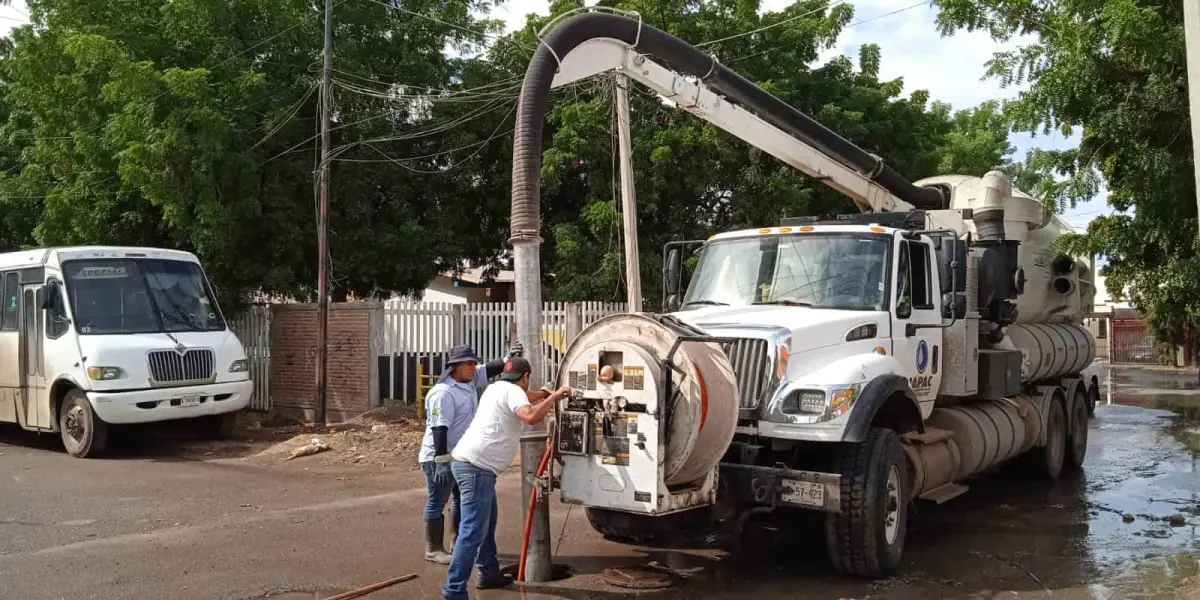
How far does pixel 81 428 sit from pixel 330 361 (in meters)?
3.71

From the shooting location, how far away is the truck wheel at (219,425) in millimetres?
14211

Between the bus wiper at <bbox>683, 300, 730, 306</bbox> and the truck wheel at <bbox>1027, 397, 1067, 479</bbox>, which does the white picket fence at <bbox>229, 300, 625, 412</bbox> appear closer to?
the bus wiper at <bbox>683, 300, 730, 306</bbox>

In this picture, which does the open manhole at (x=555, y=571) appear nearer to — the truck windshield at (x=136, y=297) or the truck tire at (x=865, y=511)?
the truck tire at (x=865, y=511)

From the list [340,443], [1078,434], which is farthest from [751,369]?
[340,443]

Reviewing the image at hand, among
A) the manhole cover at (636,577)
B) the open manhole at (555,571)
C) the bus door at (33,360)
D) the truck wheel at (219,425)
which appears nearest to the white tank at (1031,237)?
the manhole cover at (636,577)

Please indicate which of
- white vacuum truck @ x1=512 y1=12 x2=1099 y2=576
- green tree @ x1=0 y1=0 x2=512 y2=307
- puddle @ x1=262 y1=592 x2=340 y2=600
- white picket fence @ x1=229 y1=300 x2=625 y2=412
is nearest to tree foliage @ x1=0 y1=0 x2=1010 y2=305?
green tree @ x1=0 y1=0 x2=512 y2=307

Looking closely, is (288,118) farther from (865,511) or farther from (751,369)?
(865,511)

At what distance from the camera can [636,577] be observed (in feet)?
22.6

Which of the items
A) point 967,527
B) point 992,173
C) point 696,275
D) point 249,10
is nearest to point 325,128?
point 249,10

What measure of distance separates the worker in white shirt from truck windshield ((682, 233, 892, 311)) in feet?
8.11

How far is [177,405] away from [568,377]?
858 centimetres

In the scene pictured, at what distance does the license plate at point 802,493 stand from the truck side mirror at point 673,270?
2992 millimetres

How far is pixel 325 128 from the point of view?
49.5 feet

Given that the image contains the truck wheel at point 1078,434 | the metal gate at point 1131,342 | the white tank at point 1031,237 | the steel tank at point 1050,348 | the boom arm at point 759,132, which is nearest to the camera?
the boom arm at point 759,132
